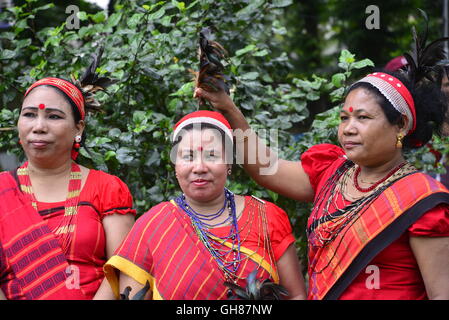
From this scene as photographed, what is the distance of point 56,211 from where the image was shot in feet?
9.16

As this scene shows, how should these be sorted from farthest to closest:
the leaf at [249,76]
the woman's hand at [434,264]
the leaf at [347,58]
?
1. the leaf at [249,76]
2. the leaf at [347,58]
3. the woman's hand at [434,264]

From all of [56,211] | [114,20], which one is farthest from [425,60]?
[114,20]

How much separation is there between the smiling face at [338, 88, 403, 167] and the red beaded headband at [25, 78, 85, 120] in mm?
1370

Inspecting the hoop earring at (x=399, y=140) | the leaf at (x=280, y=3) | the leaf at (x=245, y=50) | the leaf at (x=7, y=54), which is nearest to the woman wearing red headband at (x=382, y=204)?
the hoop earring at (x=399, y=140)

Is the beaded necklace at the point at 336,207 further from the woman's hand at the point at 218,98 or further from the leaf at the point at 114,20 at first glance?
the leaf at the point at 114,20

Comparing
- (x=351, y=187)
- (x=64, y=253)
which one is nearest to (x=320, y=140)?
(x=351, y=187)

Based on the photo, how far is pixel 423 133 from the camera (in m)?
2.78

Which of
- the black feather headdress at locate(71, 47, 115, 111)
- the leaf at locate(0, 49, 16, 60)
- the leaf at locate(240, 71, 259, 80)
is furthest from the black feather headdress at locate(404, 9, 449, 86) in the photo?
the leaf at locate(0, 49, 16, 60)

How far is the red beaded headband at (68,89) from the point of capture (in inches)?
116

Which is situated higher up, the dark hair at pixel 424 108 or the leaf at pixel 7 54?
the leaf at pixel 7 54

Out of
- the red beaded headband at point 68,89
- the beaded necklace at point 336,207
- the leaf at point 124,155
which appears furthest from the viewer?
the leaf at point 124,155

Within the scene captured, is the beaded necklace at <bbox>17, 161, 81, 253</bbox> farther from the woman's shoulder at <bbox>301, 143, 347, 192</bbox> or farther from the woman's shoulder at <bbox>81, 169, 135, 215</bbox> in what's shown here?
the woman's shoulder at <bbox>301, 143, 347, 192</bbox>

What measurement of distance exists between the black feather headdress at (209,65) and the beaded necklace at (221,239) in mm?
628

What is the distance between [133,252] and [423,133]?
4.91 ft
